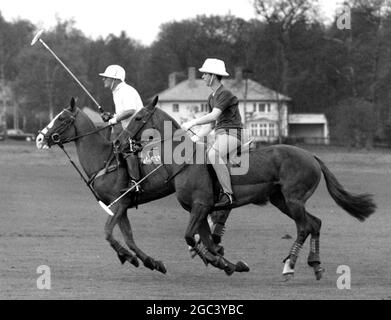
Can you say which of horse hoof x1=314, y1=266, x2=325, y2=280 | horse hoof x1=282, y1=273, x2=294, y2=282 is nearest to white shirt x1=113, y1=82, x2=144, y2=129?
horse hoof x1=282, y1=273, x2=294, y2=282

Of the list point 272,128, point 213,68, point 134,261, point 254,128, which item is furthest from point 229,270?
point 254,128

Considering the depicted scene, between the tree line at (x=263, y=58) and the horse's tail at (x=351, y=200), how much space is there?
5561 centimetres

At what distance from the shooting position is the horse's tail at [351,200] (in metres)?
16.3

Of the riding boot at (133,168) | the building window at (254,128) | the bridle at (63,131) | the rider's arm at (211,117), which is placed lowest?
the building window at (254,128)

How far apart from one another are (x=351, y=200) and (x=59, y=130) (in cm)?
479

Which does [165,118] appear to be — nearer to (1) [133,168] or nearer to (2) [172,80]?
(1) [133,168]

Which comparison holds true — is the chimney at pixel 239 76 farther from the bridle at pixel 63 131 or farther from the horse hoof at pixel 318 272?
the horse hoof at pixel 318 272

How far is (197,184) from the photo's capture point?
15.1 meters

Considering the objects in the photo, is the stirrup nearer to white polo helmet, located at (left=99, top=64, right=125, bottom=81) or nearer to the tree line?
white polo helmet, located at (left=99, top=64, right=125, bottom=81)

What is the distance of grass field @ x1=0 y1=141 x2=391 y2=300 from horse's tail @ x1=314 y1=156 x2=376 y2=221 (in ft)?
2.82

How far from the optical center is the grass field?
1337 cm

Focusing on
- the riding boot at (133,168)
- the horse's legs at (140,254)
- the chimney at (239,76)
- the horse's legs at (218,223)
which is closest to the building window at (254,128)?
the chimney at (239,76)

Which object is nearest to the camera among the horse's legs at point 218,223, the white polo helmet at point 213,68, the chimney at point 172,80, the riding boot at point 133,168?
the white polo helmet at point 213,68

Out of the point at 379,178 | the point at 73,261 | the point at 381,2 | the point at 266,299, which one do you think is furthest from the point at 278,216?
the point at 381,2
